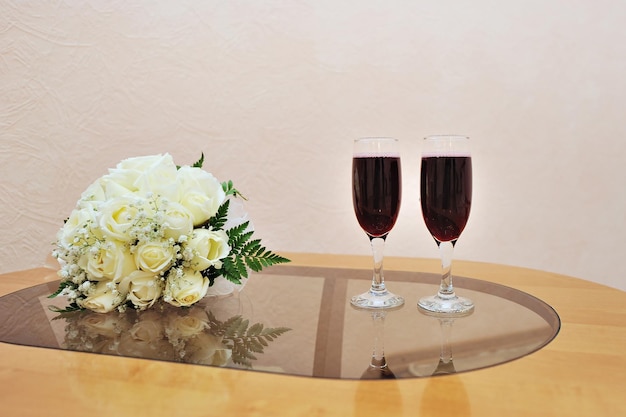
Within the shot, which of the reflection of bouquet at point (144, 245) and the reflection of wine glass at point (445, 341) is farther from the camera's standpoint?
the reflection of bouquet at point (144, 245)

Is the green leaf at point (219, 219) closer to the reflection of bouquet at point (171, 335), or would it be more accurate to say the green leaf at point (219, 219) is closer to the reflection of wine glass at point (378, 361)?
the reflection of bouquet at point (171, 335)

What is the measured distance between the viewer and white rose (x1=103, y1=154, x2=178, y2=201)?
2.43 ft

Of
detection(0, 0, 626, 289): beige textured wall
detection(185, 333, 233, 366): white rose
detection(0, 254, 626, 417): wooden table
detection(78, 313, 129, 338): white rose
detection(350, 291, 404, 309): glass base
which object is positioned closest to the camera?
detection(0, 254, 626, 417): wooden table

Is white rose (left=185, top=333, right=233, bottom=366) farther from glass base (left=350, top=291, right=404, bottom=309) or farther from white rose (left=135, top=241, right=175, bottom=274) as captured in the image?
glass base (left=350, top=291, right=404, bottom=309)

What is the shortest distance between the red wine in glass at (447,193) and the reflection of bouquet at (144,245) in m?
0.28

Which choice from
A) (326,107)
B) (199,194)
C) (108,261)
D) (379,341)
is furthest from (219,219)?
(326,107)

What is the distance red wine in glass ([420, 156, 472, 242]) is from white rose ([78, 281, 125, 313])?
45 centimetres

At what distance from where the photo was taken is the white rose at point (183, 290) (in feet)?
2.31

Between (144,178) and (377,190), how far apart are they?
340mm

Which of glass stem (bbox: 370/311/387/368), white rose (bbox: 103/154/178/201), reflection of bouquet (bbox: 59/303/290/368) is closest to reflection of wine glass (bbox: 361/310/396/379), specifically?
glass stem (bbox: 370/311/387/368)

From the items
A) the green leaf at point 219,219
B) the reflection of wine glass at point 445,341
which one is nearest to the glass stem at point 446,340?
the reflection of wine glass at point 445,341

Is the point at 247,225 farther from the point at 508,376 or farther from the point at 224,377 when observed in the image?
the point at 508,376

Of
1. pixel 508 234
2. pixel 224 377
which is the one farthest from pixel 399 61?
pixel 224 377

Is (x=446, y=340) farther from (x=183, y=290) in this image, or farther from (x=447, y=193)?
(x=183, y=290)
